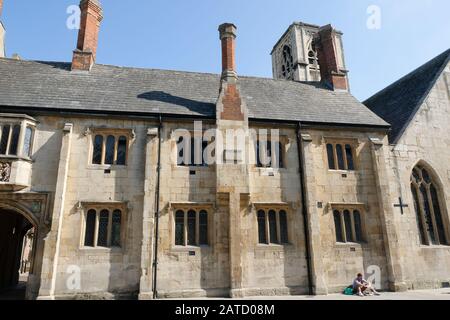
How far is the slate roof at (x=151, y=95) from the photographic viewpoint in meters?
13.5

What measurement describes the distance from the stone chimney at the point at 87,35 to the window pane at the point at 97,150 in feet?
17.4

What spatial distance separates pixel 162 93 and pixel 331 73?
10.9m

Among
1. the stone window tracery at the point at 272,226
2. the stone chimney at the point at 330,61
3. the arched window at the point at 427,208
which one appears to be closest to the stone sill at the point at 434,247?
the arched window at the point at 427,208

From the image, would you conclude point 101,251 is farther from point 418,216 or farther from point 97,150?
point 418,216

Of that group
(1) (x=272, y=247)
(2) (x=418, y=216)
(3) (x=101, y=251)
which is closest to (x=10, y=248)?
(3) (x=101, y=251)

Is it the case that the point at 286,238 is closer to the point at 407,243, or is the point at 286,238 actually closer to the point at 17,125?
the point at 407,243

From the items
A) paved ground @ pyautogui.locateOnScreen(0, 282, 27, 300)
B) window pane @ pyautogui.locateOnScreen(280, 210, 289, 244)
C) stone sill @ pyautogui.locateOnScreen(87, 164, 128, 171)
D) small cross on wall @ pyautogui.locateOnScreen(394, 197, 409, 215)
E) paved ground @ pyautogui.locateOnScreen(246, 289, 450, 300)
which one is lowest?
paved ground @ pyautogui.locateOnScreen(246, 289, 450, 300)

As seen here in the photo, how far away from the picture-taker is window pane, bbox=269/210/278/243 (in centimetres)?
1333

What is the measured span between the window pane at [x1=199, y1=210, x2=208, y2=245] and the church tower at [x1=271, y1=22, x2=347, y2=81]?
2502 cm

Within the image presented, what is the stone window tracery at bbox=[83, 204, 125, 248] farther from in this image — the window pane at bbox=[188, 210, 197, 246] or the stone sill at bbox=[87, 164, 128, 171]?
the window pane at bbox=[188, 210, 197, 246]

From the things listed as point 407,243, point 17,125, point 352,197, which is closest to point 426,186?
point 407,243

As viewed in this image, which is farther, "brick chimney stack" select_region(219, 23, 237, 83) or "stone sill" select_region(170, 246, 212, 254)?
"brick chimney stack" select_region(219, 23, 237, 83)

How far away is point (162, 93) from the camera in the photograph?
15391 mm

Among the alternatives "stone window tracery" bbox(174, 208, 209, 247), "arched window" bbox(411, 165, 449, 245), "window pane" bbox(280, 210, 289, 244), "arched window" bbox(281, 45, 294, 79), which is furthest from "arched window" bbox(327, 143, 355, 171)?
"arched window" bbox(281, 45, 294, 79)
